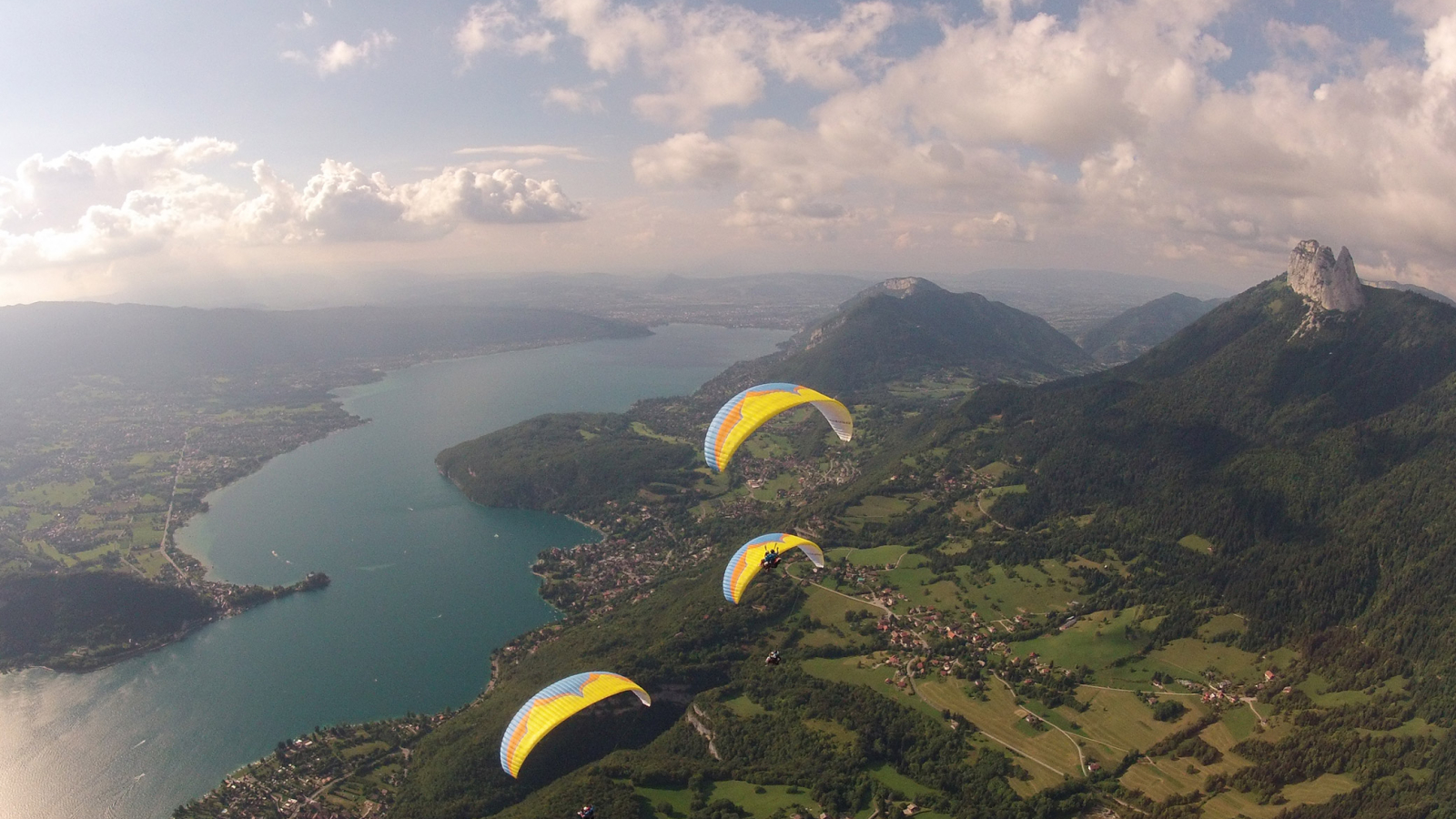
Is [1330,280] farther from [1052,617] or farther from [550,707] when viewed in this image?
[550,707]

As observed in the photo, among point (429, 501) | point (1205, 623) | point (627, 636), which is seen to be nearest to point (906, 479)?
point (1205, 623)

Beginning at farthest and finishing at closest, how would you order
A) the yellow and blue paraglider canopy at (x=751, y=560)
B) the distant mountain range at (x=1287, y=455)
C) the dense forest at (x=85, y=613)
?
the dense forest at (x=85, y=613) < the distant mountain range at (x=1287, y=455) < the yellow and blue paraglider canopy at (x=751, y=560)

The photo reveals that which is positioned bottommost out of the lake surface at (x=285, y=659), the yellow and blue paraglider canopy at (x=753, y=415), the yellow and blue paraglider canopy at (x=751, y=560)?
the lake surface at (x=285, y=659)

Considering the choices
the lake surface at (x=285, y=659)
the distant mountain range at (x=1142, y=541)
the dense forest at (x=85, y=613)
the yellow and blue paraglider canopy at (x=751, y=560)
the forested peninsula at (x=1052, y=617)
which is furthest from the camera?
the dense forest at (x=85, y=613)

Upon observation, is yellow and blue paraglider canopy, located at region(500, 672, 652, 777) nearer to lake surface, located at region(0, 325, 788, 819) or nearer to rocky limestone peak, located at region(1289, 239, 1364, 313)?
lake surface, located at region(0, 325, 788, 819)

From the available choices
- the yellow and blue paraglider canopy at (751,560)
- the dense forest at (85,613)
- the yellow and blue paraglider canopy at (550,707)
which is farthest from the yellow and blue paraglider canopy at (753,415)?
the dense forest at (85,613)

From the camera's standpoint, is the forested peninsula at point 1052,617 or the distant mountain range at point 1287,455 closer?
the forested peninsula at point 1052,617

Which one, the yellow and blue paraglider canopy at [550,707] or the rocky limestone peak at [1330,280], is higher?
the rocky limestone peak at [1330,280]

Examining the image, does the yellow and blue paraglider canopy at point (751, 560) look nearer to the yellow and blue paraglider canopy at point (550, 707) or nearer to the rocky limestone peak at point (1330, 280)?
the yellow and blue paraglider canopy at point (550, 707)
